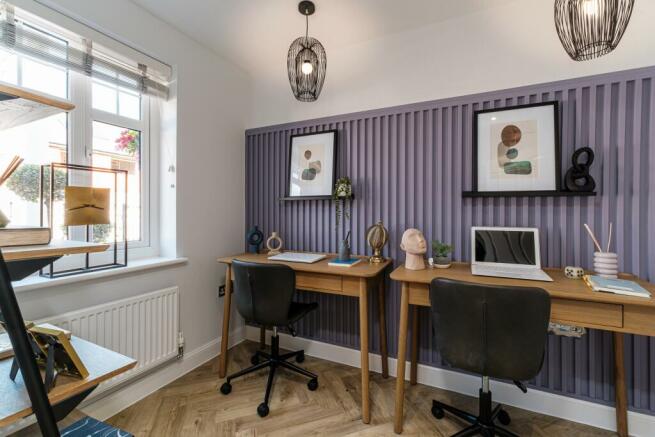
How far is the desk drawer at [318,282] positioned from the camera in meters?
1.93

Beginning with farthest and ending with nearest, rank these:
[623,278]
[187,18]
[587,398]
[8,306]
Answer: [187,18] → [587,398] → [623,278] → [8,306]

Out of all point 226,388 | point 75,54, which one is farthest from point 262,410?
point 75,54

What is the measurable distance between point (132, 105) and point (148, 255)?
109cm

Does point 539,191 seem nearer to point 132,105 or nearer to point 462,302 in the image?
point 462,302

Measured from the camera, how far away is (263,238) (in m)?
2.77

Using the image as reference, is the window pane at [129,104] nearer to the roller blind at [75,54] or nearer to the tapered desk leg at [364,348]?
the roller blind at [75,54]

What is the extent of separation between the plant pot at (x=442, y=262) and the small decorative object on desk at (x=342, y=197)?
0.78 m

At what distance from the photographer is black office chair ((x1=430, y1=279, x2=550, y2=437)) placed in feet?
4.23

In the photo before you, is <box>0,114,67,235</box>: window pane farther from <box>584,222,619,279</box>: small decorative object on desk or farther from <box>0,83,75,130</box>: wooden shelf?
<box>584,222,619,279</box>: small decorative object on desk

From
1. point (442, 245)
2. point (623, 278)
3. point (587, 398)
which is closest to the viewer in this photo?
point (623, 278)

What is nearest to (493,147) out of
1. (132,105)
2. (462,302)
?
(462,302)

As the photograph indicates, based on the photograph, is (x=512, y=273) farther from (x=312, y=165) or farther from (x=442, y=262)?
(x=312, y=165)

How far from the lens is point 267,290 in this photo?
6.14ft

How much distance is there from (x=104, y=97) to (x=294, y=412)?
2.36 m
